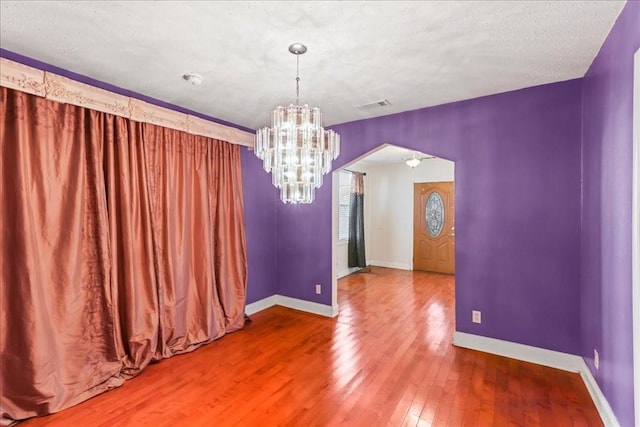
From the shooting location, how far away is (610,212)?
6.59 ft

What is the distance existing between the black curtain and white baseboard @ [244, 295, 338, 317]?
8.19 feet

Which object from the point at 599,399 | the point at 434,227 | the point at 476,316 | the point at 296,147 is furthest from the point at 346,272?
the point at 296,147

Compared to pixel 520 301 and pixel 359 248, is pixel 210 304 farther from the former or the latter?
pixel 359 248

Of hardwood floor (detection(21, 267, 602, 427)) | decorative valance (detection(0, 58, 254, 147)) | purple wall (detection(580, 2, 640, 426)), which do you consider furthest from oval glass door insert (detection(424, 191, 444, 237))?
decorative valance (detection(0, 58, 254, 147))

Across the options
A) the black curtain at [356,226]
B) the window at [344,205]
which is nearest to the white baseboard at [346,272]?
the black curtain at [356,226]

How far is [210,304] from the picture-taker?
136 inches

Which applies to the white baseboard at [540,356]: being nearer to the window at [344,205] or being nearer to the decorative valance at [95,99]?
the decorative valance at [95,99]

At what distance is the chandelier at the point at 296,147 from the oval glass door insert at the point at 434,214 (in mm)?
5214

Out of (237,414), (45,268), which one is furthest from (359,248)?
(45,268)

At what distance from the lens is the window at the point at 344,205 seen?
6781 mm

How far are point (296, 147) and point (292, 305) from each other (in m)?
2.95

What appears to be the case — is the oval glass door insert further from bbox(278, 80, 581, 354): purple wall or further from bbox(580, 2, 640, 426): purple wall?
bbox(580, 2, 640, 426): purple wall

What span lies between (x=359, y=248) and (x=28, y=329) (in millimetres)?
5555

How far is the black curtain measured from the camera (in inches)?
267
